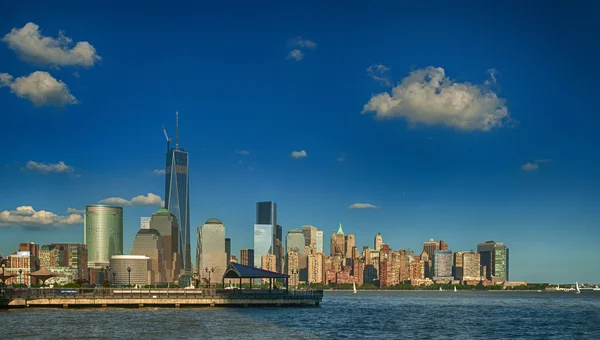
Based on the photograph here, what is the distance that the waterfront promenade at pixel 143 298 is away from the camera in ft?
401

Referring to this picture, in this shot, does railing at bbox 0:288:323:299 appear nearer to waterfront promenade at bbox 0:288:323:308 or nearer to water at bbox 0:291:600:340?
waterfront promenade at bbox 0:288:323:308

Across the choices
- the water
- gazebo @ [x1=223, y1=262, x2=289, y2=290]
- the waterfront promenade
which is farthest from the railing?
the water

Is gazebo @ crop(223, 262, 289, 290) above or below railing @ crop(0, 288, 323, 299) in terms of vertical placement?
above

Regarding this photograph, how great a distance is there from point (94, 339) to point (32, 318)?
28.8 meters

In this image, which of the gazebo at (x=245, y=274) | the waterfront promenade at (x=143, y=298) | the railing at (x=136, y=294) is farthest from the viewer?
the gazebo at (x=245, y=274)

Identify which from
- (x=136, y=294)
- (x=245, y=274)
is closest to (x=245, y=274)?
(x=245, y=274)

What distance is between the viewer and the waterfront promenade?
401 ft

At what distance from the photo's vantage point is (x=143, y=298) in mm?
126062

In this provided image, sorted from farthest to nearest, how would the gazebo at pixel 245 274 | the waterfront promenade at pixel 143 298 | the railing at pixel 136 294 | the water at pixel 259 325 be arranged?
the gazebo at pixel 245 274 → the railing at pixel 136 294 → the waterfront promenade at pixel 143 298 → the water at pixel 259 325

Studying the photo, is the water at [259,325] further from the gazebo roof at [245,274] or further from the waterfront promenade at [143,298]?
the gazebo roof at [245,274]

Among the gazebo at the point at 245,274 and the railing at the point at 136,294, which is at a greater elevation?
the gazebo at the point at 245,274

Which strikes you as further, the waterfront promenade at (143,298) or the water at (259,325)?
the waterfront promenade at (143,298)

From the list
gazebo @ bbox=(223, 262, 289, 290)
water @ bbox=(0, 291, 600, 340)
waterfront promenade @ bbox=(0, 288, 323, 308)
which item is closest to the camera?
water @ bbox=(0, 291, 600, 340)

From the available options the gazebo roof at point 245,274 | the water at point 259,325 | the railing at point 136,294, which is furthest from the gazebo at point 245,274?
the water at point 259,325
